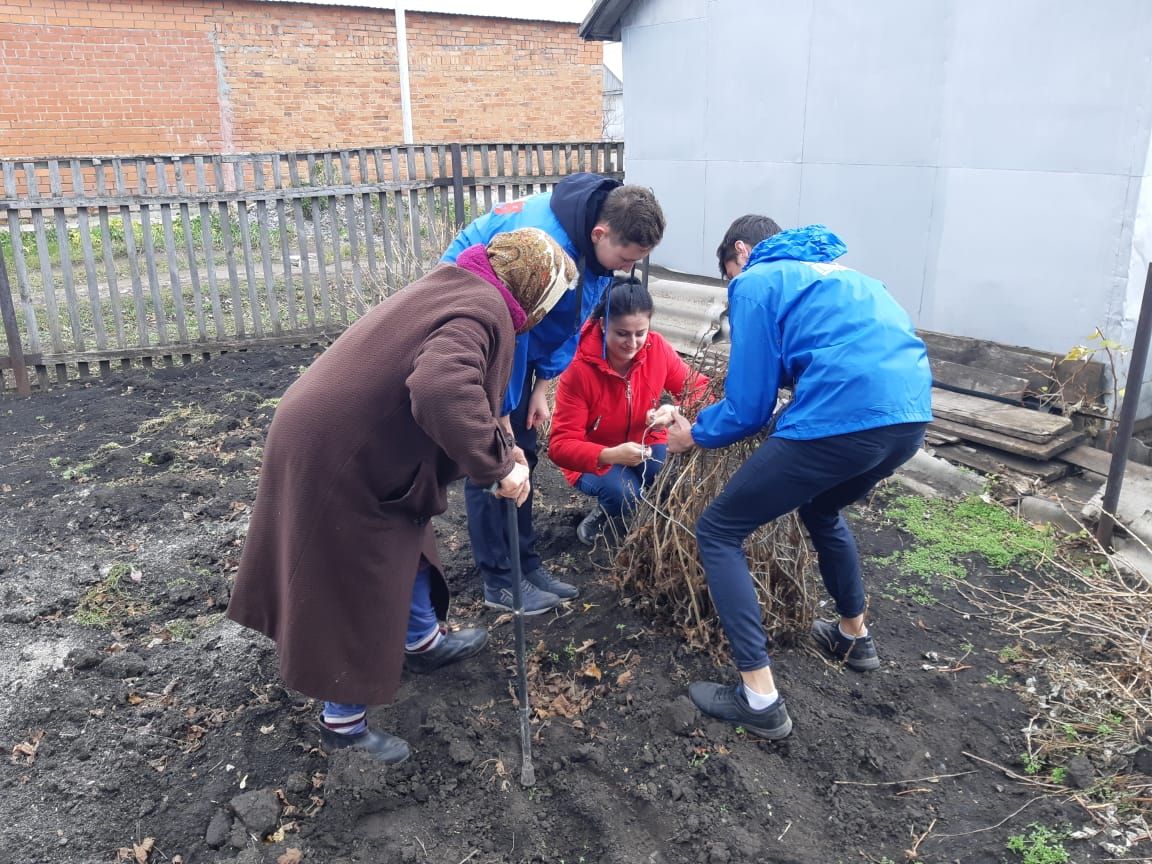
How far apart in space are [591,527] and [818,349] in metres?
1.90

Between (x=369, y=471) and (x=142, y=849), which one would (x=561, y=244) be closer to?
(x=369, y=471)

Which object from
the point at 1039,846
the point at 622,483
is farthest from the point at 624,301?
the point at 1039,846

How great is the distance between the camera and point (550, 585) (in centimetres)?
381

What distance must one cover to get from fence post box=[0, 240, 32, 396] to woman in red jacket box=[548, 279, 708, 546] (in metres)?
4.78

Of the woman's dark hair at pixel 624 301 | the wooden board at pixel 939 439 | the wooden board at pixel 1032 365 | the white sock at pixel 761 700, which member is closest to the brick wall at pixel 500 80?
the wooden board at pixel 1032 365

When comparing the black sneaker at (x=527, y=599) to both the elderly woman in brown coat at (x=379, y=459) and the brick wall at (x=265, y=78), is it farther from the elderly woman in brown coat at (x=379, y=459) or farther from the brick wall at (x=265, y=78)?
the brick wall at (x=265, y=78)

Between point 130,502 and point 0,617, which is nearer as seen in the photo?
point 0,617

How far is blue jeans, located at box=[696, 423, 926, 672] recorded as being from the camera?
2678 millimetres

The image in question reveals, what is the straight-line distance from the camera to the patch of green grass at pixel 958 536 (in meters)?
4.14

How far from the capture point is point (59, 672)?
10.8ft

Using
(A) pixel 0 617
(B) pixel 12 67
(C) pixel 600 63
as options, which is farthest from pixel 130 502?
(C) pixel 600 63

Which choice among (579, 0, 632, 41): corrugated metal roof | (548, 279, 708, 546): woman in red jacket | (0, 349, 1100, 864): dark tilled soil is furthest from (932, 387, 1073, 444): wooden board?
(579, 0, 632, 41): corrugated metal roof

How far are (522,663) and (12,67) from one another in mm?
13032

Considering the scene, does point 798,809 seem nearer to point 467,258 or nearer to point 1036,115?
point 467,258
